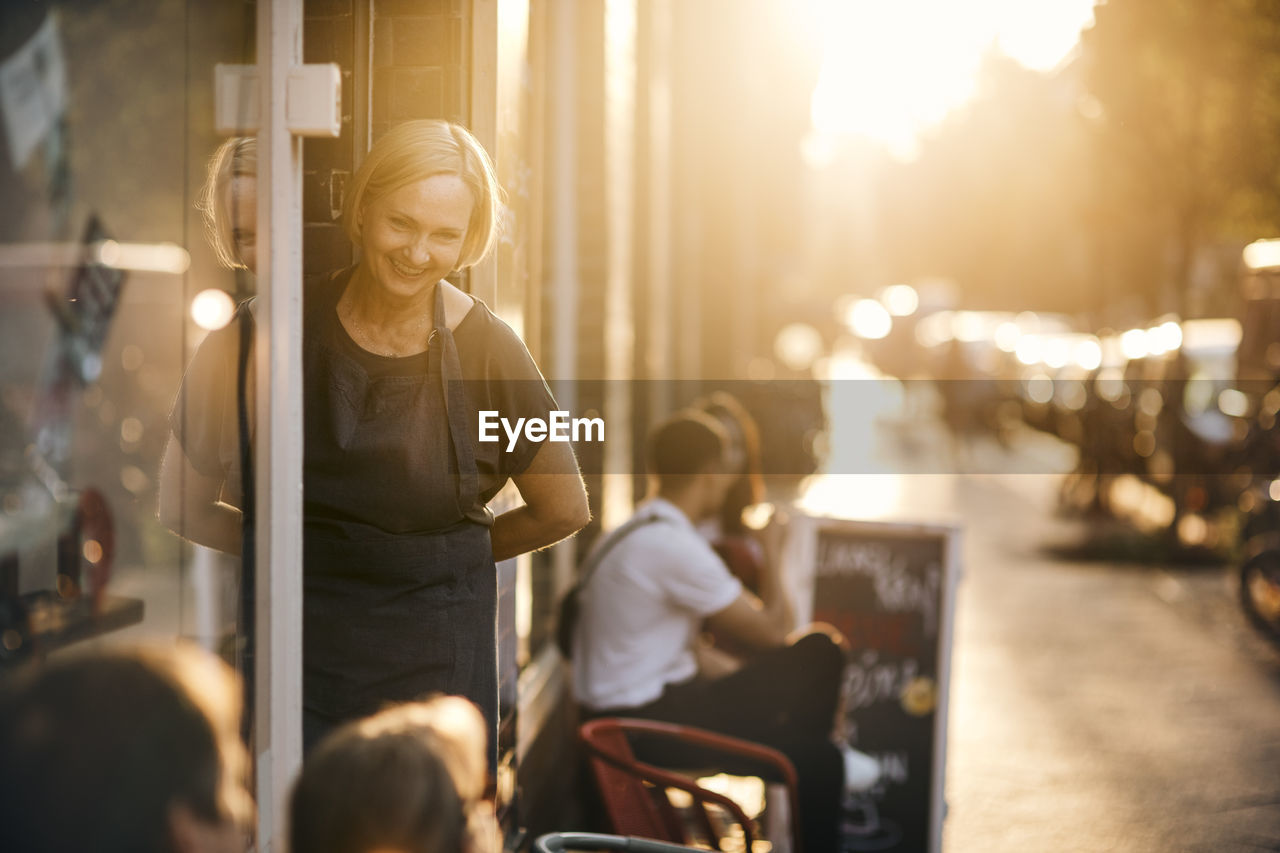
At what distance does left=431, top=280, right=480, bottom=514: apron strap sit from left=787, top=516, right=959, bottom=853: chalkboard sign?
8.75 ft

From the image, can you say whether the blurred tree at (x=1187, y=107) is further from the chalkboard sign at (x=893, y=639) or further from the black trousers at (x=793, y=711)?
the black trousers at (x=793, y=711)

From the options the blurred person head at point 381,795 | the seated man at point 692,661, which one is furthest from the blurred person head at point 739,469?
the blurred person head at point 381,795

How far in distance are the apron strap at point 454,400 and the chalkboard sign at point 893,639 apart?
267cm

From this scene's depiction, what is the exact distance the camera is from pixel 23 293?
306 inches

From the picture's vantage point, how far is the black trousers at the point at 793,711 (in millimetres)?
3906

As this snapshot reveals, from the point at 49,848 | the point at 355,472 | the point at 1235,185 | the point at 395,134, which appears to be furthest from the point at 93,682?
the point at 1235,185

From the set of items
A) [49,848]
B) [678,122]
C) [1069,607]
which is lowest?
[1069,607]

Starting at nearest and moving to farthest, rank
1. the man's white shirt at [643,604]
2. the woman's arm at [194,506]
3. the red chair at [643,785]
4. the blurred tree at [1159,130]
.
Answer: the woman's arm at [194,506], the red chair at [643,785], the man's white shirt at [643,604], the blurred tree at [1159,130]

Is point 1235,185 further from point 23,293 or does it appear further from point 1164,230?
point 23,293

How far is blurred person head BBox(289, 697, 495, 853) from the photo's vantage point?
55.2 inches

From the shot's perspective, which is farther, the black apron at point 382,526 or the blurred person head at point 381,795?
the black apron at point 382,526

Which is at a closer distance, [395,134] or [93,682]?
[93,682]

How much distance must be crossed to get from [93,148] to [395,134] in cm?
553

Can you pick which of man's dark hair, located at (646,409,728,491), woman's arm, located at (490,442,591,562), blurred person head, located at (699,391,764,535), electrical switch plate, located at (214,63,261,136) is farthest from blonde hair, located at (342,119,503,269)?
blurred person head, located at (699,391,764,535)
